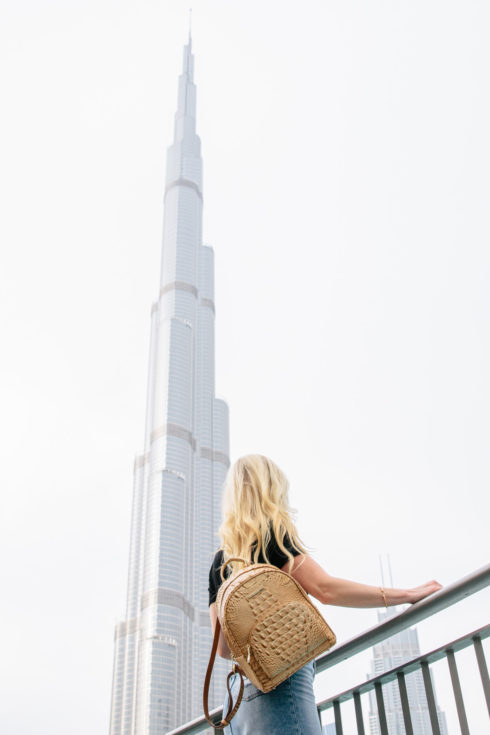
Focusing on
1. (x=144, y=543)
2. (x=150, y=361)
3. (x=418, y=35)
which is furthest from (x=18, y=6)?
(x=144, y=543)

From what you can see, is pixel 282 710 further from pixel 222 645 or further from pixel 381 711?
pixel 381 711

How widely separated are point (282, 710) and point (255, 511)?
1.62ft

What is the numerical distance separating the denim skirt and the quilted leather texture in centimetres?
5

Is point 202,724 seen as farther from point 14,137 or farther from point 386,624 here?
point 14,137

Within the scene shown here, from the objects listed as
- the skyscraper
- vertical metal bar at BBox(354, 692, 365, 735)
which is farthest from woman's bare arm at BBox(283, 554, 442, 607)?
the skyscraper

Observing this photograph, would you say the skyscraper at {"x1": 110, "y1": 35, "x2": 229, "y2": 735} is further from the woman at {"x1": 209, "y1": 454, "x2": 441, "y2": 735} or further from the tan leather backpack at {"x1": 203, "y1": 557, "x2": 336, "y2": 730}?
the tan leather backpack at {"x1": 203, "y1": 557, "x2": 336, "y2": 730}

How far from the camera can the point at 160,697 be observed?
66875 mm

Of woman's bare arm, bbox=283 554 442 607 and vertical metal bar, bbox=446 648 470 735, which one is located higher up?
woman's bare arm, bbox=283 554 442 607

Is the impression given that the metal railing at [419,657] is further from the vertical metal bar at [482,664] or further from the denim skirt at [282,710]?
the denim skirt at [282,710]

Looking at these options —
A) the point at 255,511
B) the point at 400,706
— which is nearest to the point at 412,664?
the point at 400,706

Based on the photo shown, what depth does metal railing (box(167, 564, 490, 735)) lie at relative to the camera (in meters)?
1.78

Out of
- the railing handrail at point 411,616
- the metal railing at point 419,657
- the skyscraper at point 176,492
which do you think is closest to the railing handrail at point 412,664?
the metal railing at point 419,657

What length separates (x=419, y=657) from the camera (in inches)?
79.7

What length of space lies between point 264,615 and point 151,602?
7533 centimetres
